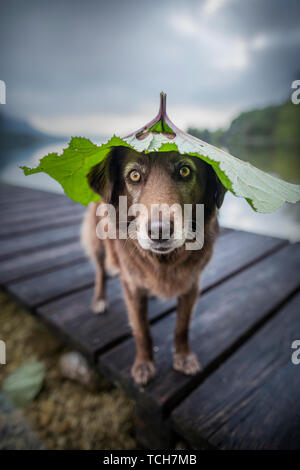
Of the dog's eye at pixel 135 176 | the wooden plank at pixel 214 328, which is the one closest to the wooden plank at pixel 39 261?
the wooden plank at pixel 214 328

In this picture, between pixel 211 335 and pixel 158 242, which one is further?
pixel 211 335

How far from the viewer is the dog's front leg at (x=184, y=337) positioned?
138cm

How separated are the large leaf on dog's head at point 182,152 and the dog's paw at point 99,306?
1.27 metres

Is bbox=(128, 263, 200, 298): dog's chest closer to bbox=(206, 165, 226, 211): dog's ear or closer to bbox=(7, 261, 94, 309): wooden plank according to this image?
bbox=(206, 165, 226, 211): dog's ear

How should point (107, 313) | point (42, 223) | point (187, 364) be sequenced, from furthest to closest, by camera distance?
point (42, 223) < point (107, 313) < point (187, 364)

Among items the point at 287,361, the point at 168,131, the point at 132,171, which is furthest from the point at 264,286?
the point at 168,131

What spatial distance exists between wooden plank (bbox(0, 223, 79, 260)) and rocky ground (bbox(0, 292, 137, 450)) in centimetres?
95

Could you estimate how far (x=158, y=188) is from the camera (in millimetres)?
980

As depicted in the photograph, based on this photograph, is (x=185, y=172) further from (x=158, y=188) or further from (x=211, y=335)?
(x=211, y=335)

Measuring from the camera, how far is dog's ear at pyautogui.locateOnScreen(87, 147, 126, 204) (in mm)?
989

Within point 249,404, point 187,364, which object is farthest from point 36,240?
point 249,404

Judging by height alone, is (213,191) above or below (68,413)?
above

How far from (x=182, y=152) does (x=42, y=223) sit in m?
3.26

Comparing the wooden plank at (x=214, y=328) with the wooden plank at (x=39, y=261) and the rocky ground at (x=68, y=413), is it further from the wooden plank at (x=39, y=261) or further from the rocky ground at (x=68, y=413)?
the wooden plank at (x=39, y=261)
